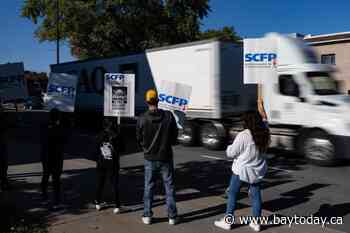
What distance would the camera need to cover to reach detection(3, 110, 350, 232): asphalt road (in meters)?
7.08

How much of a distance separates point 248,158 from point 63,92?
569 cm

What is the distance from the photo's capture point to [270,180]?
9.17 meters

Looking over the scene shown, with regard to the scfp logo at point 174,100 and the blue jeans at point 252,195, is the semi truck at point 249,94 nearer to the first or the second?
the scfp logo at point 174,100

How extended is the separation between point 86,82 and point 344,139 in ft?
46.0

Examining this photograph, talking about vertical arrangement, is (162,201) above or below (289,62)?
below

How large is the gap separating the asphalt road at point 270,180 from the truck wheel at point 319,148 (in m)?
0.22

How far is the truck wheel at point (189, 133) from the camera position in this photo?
14.6 metres

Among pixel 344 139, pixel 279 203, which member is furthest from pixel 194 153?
pixel 279 203

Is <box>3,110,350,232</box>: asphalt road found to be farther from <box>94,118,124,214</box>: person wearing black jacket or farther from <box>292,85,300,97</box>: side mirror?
<box>292,85,300,97</box>: side mirror

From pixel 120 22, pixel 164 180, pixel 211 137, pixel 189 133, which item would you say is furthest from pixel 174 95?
pixel 120 22

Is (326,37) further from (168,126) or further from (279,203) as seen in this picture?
(168,126)

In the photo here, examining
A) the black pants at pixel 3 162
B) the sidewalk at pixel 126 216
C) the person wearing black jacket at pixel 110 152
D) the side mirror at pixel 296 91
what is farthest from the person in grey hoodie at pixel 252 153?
the side mirror at pixel 296 91

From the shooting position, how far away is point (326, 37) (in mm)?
30734

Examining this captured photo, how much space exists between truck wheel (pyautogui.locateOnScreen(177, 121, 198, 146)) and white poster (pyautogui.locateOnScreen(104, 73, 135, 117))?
6.62m
